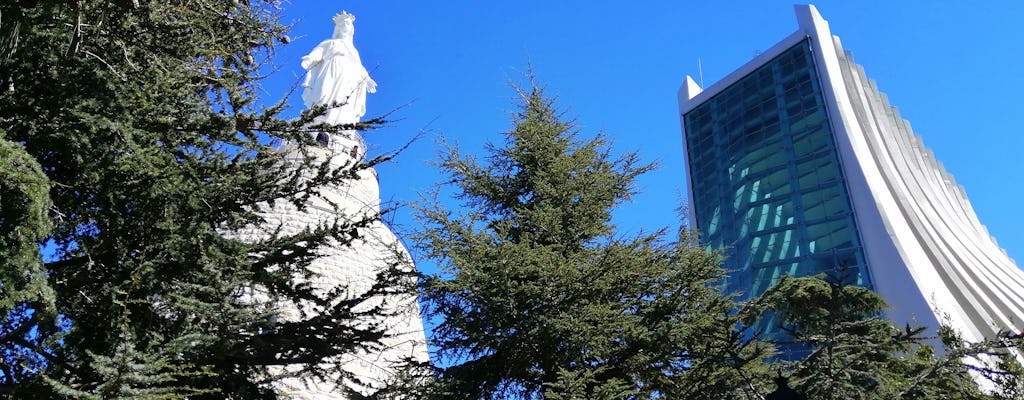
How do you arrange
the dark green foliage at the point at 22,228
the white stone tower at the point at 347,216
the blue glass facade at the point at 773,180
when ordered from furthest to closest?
the blue glass facade at the point at 773,180 → the white stone tower at the point at 347,216 → the dark green foliage at the point at 22,228

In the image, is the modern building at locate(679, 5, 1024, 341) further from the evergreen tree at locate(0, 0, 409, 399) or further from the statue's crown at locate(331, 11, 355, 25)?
the evergreen tree at locate(0, 0, 409, 399)

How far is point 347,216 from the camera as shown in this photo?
40.9 ft

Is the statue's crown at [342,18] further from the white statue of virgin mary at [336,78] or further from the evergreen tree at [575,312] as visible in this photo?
the evergreen tree at [575,312]

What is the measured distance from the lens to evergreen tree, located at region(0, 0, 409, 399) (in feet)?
17.7

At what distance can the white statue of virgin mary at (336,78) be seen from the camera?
69.0 feet

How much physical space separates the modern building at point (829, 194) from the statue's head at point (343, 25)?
799 inches

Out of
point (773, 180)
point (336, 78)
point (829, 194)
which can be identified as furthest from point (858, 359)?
point (773, 180)

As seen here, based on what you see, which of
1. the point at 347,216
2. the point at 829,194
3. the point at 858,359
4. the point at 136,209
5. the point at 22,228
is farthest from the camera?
the point at 829,194

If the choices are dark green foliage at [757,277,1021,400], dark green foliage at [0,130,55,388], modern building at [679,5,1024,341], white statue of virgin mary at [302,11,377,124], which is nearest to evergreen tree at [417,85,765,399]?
dark green foliage at [757,277,1021,400]

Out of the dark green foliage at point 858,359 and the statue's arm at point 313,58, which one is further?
the statue's arm at point 313,58

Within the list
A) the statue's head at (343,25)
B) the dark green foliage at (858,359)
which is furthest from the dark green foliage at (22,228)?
the statue's head at (343,25)

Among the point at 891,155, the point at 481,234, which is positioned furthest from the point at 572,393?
the point at 891,155

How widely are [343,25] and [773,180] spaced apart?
916 inches

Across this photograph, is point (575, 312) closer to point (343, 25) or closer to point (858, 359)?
point (858, 359)
